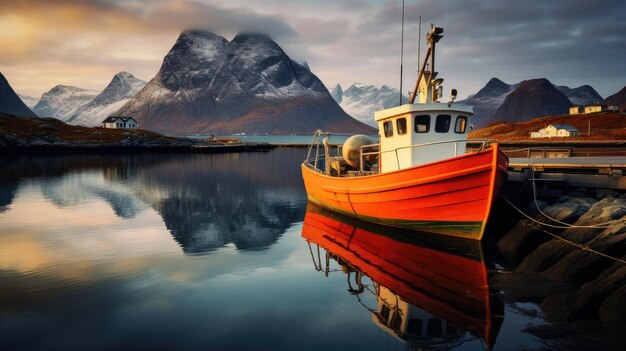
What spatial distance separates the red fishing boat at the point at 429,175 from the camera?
14.3 meters

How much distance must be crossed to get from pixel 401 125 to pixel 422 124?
92cm

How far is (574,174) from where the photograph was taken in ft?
58.5

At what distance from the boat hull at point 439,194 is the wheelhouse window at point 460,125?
2703 mm

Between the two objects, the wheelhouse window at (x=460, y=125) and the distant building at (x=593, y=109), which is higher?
the distant building at (x=593, y=109)

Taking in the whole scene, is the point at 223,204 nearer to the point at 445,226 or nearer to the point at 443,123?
the point at 443,123

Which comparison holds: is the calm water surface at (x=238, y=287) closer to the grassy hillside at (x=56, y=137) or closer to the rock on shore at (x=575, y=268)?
the rock on shore at (x=575, y=268)

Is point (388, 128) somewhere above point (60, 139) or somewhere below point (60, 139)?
below

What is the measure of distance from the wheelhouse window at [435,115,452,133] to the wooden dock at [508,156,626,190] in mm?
4257

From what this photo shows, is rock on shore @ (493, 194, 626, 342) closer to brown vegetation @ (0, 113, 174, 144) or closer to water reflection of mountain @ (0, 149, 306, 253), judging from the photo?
water reflection of mountain @ (0, 149, 306, 253)

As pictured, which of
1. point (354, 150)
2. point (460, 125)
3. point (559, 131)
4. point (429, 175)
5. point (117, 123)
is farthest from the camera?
point (117, 123)

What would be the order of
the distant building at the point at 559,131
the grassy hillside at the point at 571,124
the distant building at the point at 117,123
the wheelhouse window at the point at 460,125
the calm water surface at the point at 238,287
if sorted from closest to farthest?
the calm water surface at the point at 238,287, the wheelhouse window at the point at 460,125, the distant building at the point at 559,131, the grassy hillside at the point at 571,124, the distant building at the point at 117,123

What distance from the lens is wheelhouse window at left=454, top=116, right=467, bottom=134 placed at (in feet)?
57.6

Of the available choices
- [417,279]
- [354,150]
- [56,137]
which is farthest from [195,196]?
[56,137]

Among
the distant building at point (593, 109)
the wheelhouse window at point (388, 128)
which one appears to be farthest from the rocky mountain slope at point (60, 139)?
the distant building at point (593, 109)
